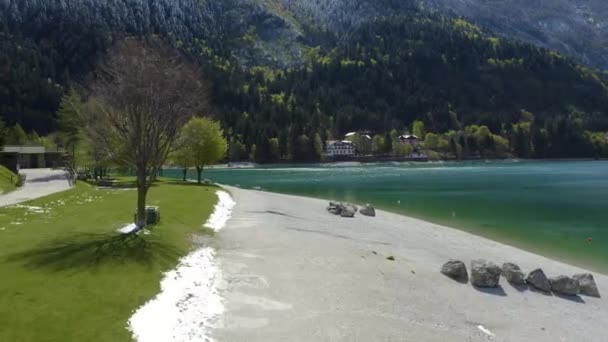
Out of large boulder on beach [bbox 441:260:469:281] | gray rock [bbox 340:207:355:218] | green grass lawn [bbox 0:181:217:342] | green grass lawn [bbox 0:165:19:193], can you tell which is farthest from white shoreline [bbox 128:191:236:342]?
green grass lawn [bbox 0:165:19:193]

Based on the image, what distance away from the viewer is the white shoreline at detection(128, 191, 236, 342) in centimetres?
1338

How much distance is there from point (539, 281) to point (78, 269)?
807 inches

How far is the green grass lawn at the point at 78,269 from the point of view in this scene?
12938 millimetres

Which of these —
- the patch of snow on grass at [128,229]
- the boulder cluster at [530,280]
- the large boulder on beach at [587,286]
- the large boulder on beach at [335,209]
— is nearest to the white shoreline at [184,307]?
the patch of snow on grass at [128,229]

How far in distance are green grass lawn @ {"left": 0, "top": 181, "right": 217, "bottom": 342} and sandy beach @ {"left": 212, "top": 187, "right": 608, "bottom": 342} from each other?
293 centimetres

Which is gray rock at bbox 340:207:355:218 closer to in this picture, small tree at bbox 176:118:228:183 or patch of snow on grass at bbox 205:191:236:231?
patch of snow on grass at bbox 205:191:236:231

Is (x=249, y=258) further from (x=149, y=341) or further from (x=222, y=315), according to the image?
(x=149, y=341)

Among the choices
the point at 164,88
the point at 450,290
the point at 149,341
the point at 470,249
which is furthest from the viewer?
the point at 470,249

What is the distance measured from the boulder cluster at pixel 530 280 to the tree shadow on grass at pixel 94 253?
46.3ft

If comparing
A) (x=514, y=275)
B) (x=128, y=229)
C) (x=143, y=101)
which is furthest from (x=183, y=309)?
(x=514, y=275)

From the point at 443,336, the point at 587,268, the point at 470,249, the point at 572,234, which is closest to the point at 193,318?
the point at 443,336

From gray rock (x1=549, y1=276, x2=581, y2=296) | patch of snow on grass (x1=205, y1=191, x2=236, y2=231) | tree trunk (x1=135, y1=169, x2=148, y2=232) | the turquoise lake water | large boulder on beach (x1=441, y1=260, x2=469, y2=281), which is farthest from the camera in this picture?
the turquoise lake water

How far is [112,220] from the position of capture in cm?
3047

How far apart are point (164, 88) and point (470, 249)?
22714mm
